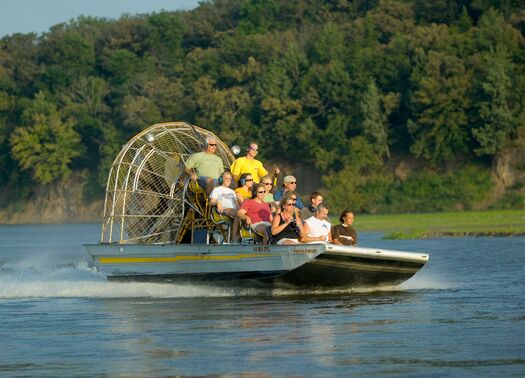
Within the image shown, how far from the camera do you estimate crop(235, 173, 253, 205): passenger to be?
24344mm

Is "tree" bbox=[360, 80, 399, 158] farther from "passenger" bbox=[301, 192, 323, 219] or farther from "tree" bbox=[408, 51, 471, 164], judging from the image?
"passenger" bbox=[301, 192, 323, 219]

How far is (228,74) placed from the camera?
3597 inches

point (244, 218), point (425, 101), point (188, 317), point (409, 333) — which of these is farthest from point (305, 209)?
point (425, 101)

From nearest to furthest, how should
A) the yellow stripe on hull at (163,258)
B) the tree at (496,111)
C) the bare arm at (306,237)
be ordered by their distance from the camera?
the bare arm at (306,237), the yellow stripe on hull at (163,258), the tree at (496,111)

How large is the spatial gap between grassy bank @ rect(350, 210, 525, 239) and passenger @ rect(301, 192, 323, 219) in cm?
2109

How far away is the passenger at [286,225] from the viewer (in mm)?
23203

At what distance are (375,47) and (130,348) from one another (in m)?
71.0

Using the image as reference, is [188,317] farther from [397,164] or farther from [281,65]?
[281,65]

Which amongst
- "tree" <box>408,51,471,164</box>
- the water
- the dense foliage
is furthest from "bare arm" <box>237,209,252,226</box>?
"tree" <box>408,51,471,164</box>

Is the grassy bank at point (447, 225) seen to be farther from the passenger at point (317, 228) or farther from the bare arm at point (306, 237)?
the bare arm at point (306, 237)

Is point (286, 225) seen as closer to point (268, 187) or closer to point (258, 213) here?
point (258, 213)

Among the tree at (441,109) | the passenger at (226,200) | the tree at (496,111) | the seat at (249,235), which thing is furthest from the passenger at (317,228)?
the tree at (441,109)

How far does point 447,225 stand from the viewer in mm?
53281

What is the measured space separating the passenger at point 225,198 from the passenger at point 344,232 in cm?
176
